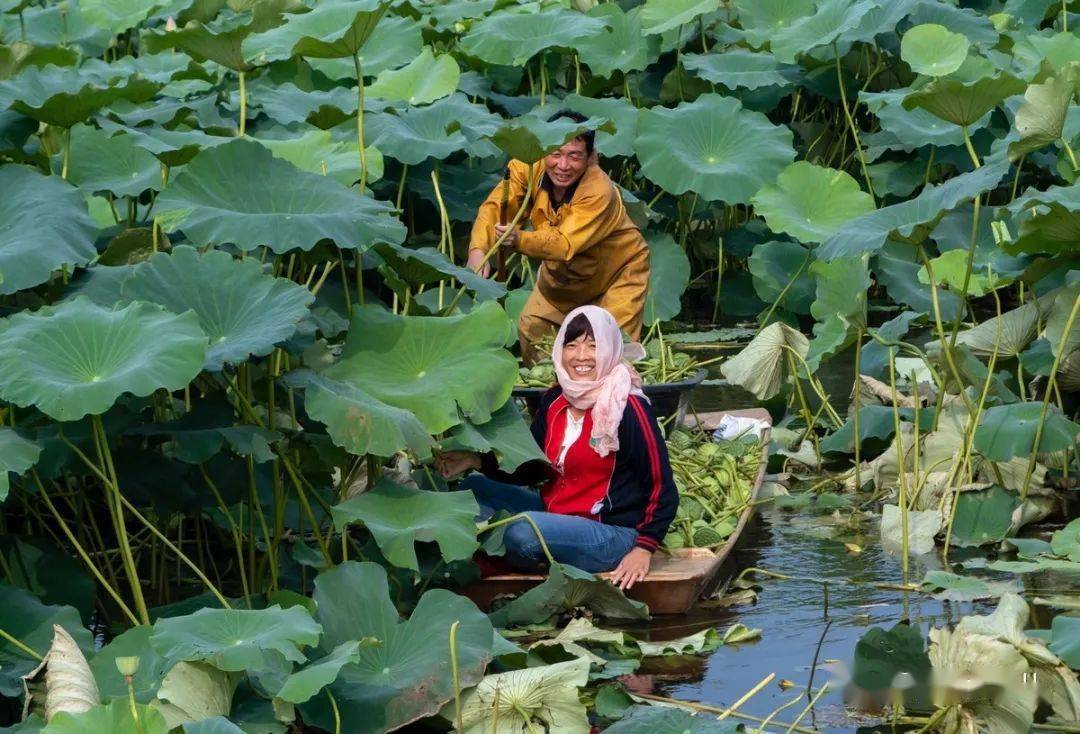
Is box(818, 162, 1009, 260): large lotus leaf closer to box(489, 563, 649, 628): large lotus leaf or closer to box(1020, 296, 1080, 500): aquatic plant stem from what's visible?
box(1020, 296, 1080, 500): aquatic plant stem

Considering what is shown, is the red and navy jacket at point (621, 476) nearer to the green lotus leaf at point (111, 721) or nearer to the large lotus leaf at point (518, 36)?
the green lotus leaf at point (111, 721)

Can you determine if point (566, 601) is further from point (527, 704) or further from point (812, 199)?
point (812, 199)

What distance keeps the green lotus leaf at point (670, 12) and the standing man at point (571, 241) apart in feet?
10.2

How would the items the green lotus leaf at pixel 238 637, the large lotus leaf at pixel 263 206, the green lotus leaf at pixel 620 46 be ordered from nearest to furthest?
the green lotus leaf at pixel 238 637 < the large lotus leaf at pixel 263 206 < the green lotus leaf at pixel 620 46

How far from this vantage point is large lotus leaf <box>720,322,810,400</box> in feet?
19.2

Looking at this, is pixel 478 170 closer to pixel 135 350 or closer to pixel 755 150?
pixel 755 150

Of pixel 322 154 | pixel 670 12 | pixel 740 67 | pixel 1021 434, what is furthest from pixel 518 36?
pixel 1021 434

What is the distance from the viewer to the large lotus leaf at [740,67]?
885cm

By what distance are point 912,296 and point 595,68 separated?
9.02 feet

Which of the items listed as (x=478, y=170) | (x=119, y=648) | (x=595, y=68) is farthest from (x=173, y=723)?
(x=595, y=68)

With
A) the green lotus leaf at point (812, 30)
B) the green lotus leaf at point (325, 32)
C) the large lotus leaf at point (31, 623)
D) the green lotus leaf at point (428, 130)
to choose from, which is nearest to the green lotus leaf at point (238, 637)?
the large lotus leaf at point (31, 623)

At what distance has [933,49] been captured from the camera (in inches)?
320

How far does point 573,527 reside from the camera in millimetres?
4398

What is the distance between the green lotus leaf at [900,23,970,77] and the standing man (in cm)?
257
